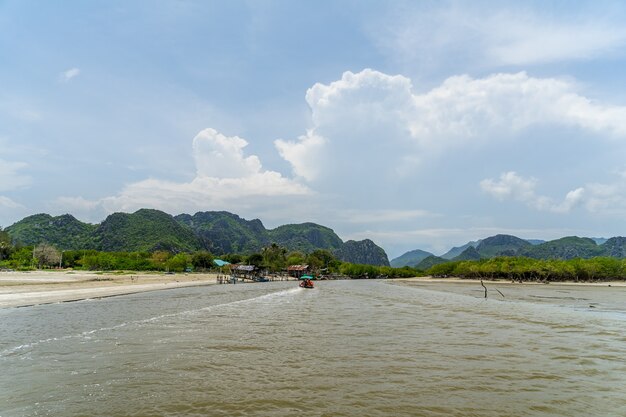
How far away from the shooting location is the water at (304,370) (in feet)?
35.0

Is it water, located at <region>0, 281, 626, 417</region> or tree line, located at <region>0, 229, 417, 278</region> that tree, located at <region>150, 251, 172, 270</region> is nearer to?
tree line, located at <region>0, 229, 417, 278</region>

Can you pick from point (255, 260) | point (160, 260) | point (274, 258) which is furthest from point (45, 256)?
point (274, 258)

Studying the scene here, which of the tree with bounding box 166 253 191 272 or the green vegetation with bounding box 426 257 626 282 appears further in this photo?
the tree with bounding box 166 253 191 272

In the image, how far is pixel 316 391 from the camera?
11.9 m

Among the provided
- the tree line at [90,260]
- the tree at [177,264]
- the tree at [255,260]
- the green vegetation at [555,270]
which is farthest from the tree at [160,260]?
the green vegetation at [555,270]

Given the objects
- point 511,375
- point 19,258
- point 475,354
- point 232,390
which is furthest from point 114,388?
point 19,258

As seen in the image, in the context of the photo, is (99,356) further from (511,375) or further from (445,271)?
(445,271)

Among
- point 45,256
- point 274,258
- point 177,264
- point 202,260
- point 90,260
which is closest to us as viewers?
point 45,256

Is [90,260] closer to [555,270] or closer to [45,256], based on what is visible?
[45,256]

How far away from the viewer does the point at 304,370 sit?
14.4 metres

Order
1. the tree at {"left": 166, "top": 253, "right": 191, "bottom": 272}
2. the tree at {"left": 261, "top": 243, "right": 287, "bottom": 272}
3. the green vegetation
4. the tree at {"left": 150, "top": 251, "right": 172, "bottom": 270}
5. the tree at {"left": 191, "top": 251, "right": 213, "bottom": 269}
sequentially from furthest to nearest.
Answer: the tree at {"left": 261, "top": 243, "right": 287, "bottom": 272} → the tree at {"left": 191, "top": 251, "right": 213, "bottom": 269} → the tree at {"left": 166, "top": 253, "right": 191, "bottom": 272} → the tree at {"left": 150, "top": 251, "right": 172, "bottom": 270} → the green vegetation

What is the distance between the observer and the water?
35.0 ft

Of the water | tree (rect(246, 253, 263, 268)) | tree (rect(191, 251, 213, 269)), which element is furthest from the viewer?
tree (rect(246, 253, 263, 268))

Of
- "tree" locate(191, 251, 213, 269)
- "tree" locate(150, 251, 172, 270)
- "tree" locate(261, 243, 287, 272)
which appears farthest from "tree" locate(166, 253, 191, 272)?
"tree" locate(261, 243, 287, 272)
